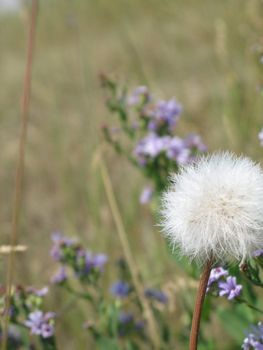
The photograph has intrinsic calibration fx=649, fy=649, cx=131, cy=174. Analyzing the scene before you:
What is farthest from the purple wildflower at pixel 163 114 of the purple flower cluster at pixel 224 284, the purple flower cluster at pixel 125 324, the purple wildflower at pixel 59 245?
the purple flower cluster at pixel 224 284

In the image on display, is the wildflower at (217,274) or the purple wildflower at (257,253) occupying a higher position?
the wildflower at (217,274)

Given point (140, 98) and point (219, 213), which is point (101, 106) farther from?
point (219, 213)

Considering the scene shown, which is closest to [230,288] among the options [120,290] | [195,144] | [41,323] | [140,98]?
[41,323]

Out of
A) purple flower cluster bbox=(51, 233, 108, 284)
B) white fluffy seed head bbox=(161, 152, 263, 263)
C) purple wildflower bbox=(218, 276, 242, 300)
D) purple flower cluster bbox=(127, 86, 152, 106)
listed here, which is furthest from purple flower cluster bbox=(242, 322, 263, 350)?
purple flower cluster bbox=(127, 86, 152, 106)

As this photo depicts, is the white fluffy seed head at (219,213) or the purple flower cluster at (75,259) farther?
the purple flower cluster at (75,259)

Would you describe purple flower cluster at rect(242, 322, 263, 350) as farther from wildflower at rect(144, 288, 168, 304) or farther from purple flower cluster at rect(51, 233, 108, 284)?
wildflower at rect(144, 288, 168, 304)

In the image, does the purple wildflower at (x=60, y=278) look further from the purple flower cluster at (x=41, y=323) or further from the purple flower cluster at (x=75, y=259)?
the purple flower cluster at (x=41, y=323)
